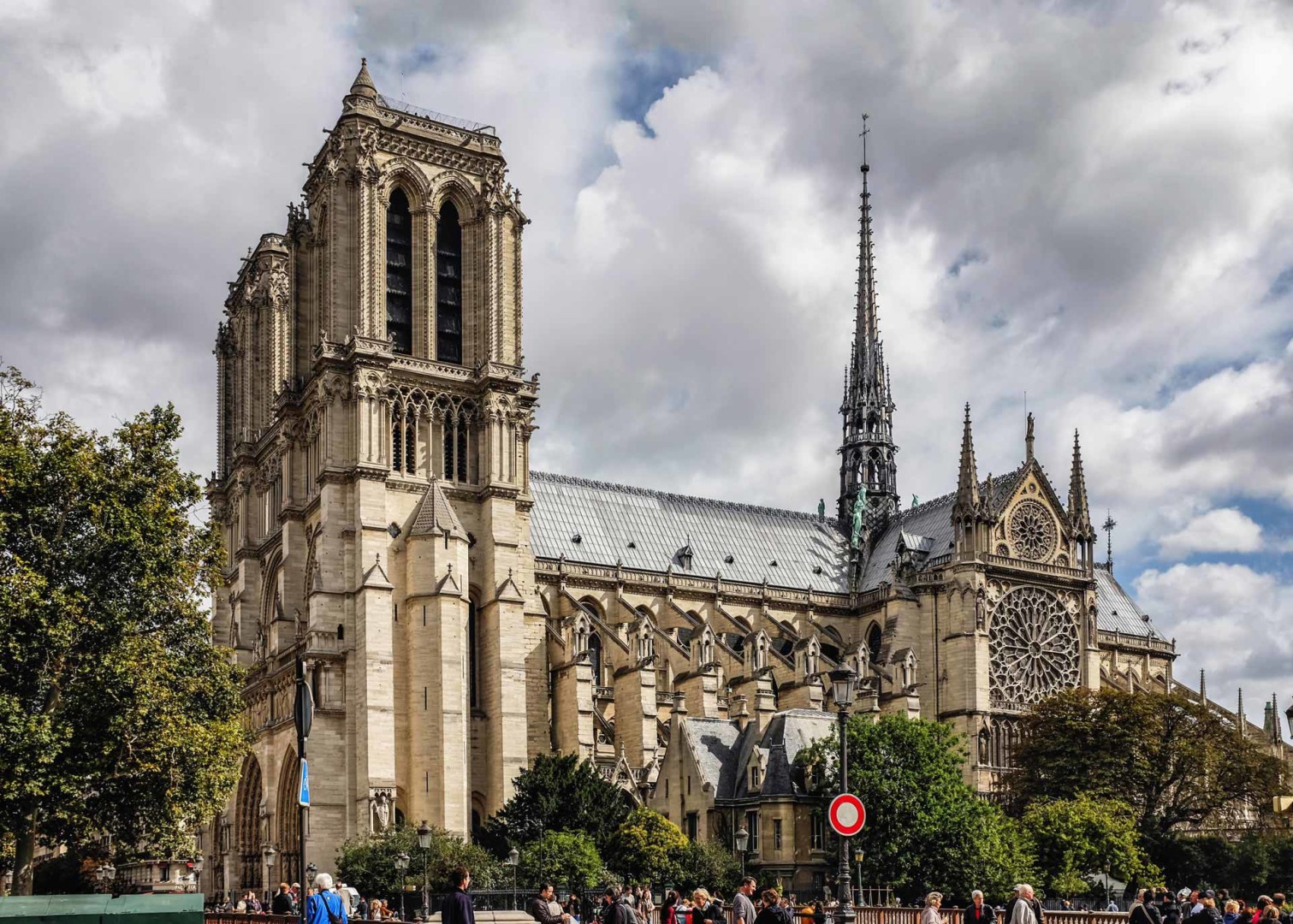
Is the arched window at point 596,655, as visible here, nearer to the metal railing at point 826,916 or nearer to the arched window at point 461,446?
the arched window at point 461,446

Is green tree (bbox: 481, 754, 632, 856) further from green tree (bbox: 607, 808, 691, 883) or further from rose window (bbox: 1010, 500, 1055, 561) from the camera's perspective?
rose window (bbox: 1010, 500, 1055, 561)

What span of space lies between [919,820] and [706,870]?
739 centimetres

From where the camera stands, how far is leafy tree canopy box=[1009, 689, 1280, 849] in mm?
69188

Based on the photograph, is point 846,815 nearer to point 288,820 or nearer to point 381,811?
point 381,811

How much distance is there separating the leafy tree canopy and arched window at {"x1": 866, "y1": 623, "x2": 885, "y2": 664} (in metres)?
12.3

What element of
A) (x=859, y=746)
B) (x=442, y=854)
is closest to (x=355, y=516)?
(x=442, y=854)

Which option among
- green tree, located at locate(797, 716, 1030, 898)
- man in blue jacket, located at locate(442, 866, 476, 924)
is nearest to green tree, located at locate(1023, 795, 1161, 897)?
green tree, located at locate(797, 716, 1030, 898)

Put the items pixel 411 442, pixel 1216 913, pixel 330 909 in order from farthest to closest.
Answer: pixel 411 442 < pixel 1216 913 < pixel 330 909

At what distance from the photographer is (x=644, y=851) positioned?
5478cm

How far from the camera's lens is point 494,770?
61531 millimetres


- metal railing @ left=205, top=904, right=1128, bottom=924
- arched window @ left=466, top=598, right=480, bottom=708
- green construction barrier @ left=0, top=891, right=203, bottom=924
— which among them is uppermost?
arched window @ left=466, top=598, right=480, bottom=708

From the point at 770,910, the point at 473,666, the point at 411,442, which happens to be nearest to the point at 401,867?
the point at 473,666

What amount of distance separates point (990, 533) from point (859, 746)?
26654 millimetres

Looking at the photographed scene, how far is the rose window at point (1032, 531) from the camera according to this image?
82375 mm
